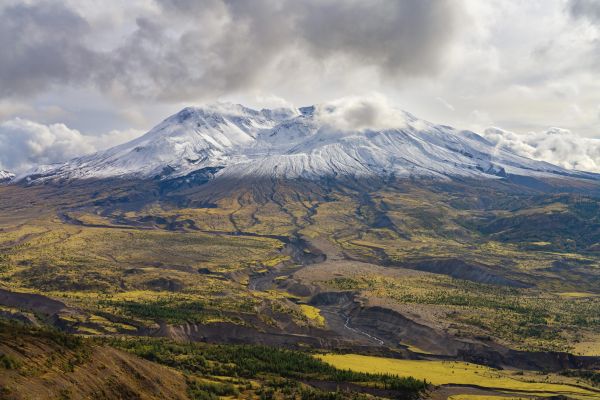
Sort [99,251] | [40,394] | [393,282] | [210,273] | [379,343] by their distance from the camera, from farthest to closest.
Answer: [99,251] → [210,273] → [393,282] → [379,343] → [40,394]

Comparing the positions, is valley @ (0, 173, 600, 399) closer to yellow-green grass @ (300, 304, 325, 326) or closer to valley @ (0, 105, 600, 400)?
valley @ (0, 105, 600, 400)

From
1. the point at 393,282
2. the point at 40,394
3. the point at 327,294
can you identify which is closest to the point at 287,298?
the point at 327,294

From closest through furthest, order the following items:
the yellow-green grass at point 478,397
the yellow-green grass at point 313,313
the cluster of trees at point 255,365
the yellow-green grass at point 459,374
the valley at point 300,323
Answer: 1. the valley at point 300,323
2. the cluster of trees at point 255,365
3. the yellow-green grass at point 478,397
4. the yellow-green grass at point 459,374
5. the yellow-green grass at point 313,313

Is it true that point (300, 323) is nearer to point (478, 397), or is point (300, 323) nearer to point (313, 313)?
point (313, 313)

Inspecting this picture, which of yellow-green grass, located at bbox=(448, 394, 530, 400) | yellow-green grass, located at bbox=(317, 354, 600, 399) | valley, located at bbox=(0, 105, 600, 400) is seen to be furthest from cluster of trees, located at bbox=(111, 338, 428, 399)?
yellow-green grass, located at bbox=(317, 354, 600, 399)

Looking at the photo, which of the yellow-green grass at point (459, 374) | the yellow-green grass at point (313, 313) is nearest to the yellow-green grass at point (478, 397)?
the yellow-green grass at point (459, 374)

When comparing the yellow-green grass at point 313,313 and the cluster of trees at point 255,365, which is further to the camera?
the yellow-green grass at point 313,313

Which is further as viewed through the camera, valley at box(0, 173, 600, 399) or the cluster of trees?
valley at box(0, 173, 600, 399)

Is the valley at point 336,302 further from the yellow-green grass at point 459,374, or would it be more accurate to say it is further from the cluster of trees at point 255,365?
the cluster of trees at point 255,365

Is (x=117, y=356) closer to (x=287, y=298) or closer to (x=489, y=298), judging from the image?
(x=287, y=298)
